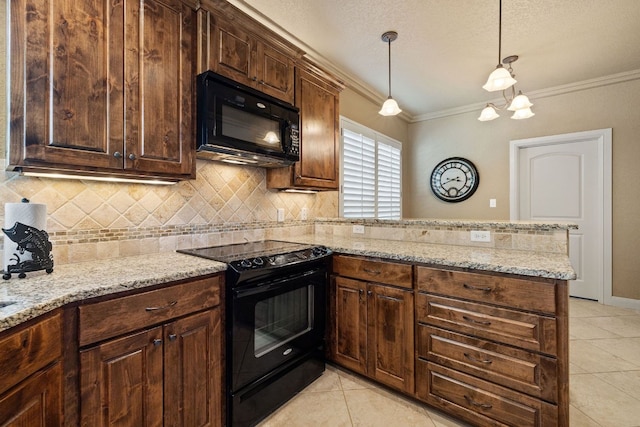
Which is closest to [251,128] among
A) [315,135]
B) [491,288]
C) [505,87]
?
[315,135]

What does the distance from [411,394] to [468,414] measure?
318 mm

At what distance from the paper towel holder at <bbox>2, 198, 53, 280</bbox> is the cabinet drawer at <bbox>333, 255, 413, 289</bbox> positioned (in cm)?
158

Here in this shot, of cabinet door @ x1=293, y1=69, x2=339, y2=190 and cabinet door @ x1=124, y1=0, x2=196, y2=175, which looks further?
cabinet door @ x1=293, y1=69, x2=339, y2=190

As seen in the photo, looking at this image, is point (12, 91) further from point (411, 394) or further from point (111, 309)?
point (411, 394)

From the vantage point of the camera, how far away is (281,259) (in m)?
1.78

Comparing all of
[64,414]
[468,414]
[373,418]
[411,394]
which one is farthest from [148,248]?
[468,414]

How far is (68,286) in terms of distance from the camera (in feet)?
3.61

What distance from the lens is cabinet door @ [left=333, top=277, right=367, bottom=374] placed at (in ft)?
6.55

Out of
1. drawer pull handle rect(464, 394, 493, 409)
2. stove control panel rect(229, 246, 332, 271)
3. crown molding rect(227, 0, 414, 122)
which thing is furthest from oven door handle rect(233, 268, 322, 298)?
crown molding rect(227, 0, 414, 122)

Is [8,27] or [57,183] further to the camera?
[57,183]

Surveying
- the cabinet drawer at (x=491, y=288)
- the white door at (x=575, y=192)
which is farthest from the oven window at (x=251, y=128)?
the white door at (x=575, y=192)

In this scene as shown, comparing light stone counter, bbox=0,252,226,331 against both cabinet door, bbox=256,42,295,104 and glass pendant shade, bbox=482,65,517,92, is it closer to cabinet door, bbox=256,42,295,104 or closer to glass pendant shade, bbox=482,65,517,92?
cabinet door, bbox=256,42,295,104

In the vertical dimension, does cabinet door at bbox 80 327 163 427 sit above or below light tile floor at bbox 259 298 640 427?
above

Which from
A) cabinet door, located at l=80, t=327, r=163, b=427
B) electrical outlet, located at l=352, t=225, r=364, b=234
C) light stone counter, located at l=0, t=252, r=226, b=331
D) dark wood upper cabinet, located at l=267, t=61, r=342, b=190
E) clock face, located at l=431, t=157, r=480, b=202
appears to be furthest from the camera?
clock face, located at l=431, t=157, r=480, b=202
